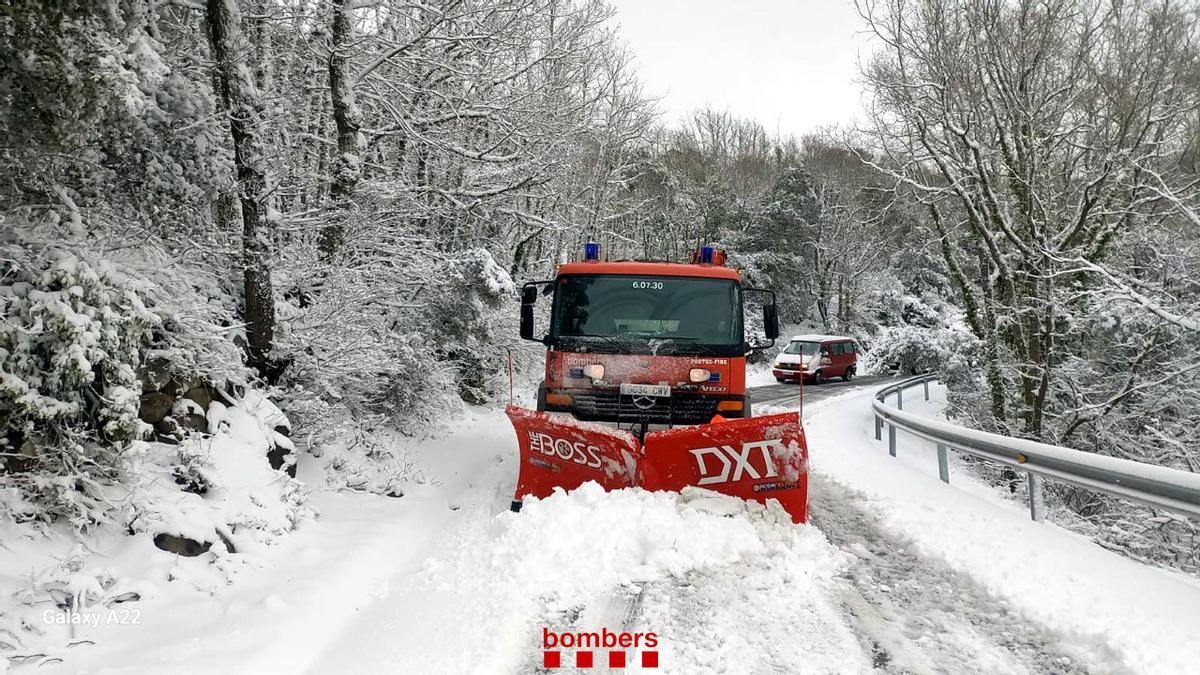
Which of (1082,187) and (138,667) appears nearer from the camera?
(138,667)

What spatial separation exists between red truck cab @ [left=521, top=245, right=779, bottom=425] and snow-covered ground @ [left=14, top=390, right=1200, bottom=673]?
4.44 feet

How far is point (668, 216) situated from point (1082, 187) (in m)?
32.9

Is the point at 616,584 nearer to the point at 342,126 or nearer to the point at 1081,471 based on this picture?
the point at 1081,471

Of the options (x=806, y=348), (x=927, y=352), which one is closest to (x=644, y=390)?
(x=806, y=348)

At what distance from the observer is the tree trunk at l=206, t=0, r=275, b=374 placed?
6.21 meters

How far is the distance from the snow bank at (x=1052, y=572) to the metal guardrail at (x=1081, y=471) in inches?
16.8

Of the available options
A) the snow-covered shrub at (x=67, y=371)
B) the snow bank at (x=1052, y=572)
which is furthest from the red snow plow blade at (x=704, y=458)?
the snow-covered shrub at (x=67, y=371)

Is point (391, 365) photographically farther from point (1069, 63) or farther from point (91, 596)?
point (1069, 63)

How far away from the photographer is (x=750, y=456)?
5.69 meters

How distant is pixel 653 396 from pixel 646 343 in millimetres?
589

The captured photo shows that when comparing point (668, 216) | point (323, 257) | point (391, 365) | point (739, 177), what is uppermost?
point (739, 177)

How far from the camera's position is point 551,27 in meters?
16.6

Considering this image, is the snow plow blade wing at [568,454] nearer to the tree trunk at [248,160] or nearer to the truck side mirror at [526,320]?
the truck side mirror at [526,320]

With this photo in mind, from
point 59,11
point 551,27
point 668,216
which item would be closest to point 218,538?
point 59,11
